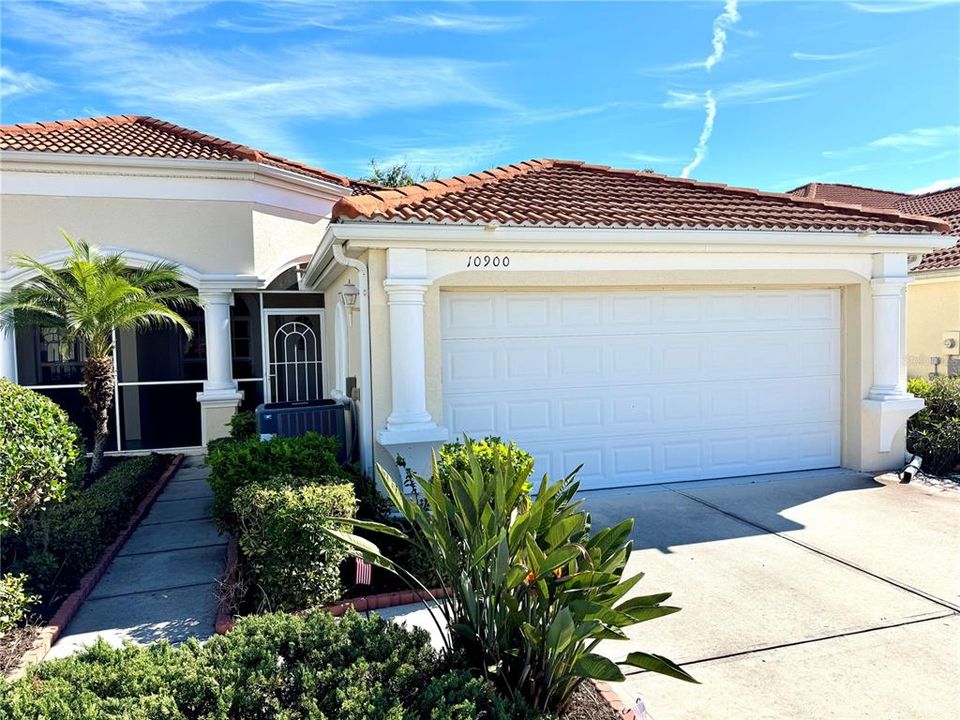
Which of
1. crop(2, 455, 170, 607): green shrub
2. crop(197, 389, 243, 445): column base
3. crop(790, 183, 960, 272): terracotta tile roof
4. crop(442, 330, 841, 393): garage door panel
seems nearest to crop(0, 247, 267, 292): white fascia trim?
crop(197, 389, 243, 445): column base

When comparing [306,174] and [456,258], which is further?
[306,174]

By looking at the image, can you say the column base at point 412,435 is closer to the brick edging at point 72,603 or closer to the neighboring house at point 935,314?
the brick edging at point 72,603

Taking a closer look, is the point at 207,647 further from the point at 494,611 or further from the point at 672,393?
the point at 672,393

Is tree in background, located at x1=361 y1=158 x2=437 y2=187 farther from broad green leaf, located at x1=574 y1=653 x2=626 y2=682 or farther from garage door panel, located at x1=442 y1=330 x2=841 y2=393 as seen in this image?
broad green leaf, located at x1=574 y1=653 x2=626 y2=682

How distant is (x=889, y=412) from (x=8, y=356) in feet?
47.4

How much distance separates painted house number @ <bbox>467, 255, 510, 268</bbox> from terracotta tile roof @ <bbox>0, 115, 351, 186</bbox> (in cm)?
690

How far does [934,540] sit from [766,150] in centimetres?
1113

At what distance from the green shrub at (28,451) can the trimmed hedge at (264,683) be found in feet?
8.22

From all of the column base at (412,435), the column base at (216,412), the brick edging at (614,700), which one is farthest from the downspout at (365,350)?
the column base at (216,412)

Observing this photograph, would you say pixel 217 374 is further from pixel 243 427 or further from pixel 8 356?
pixel 8 356

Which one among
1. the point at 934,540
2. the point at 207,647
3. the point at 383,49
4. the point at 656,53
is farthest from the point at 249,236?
the point at 934,540

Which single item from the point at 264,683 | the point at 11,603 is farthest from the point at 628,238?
the point at 11,603

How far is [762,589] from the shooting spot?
539 centimetres

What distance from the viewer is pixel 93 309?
930 centimetres
